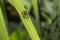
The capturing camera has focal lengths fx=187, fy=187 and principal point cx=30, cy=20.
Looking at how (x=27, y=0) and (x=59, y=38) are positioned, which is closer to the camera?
(x=59, y=38)

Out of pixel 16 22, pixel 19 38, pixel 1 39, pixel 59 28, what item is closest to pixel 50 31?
pixel 59 28

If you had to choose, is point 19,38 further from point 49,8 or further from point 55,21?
point 49,8

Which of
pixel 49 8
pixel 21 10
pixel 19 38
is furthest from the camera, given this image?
pixel 49 8

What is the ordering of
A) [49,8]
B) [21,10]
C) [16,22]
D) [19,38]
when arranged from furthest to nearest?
[16,22]
[49,8]
[19,38]
[21,10]

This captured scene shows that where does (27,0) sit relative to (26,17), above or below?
below

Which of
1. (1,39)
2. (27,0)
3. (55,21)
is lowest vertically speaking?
(27,0)

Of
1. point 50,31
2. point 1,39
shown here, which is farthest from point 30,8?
point 1,39

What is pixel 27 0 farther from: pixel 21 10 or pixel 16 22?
pixel 21 10

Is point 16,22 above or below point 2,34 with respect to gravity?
below

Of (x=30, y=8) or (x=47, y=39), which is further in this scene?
(x=30, y=8)
